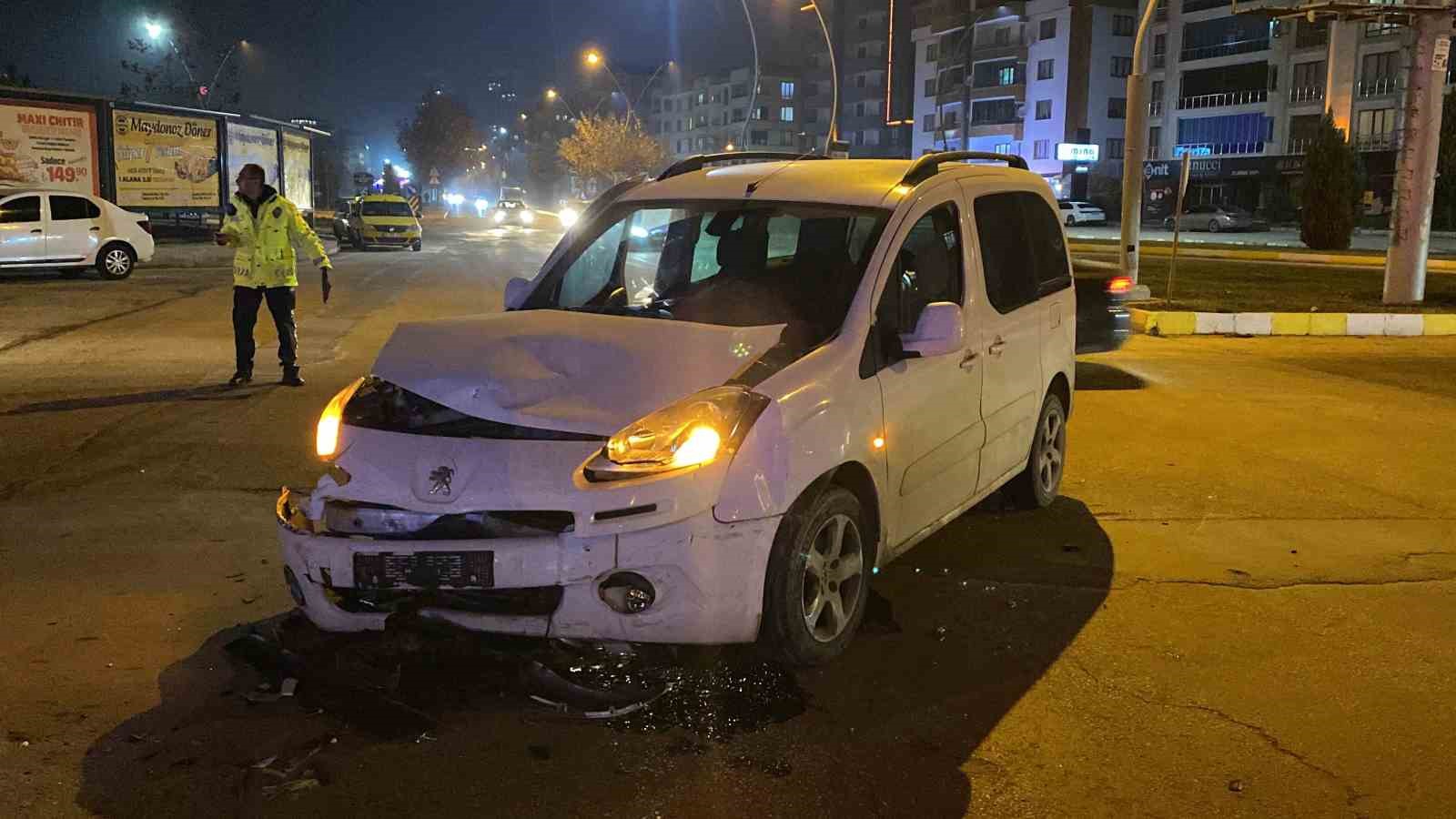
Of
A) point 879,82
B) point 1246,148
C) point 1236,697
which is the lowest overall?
point 1236,697

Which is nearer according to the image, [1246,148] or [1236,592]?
[1236,592]

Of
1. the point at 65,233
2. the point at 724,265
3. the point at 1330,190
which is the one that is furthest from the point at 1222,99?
the point at 724,265

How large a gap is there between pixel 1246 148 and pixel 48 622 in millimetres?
72929

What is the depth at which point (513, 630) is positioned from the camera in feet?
13.1

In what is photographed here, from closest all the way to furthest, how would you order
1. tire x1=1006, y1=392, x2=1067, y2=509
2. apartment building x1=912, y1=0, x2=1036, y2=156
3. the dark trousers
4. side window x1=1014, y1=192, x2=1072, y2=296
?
side window x1=1014, y1=192, x2=1072, y2=296 < tire x1=1006, y1=392, x2=1067, y2=509 < the dark trousers < apartment building x1=912, y1=0, x2=1036, y2=156

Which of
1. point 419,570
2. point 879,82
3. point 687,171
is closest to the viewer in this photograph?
point 419,570

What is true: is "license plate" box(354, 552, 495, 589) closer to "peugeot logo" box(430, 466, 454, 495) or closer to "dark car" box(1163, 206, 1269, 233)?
"peugeot logo" box(430, 466, 454, 495)

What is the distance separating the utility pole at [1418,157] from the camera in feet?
63.6

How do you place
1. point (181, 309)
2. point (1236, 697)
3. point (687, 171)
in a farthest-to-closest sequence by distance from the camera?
point (181, 309), point (687, 171), point (1236, 697)

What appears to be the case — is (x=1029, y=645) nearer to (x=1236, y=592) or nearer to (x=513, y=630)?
(x=1236, y=592)

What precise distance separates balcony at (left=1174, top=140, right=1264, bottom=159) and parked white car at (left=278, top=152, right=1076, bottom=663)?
224ft

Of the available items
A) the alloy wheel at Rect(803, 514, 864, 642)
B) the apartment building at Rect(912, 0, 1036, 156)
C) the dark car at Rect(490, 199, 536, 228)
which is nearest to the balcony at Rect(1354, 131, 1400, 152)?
the apartment building at Rect(912, 0, 1036, 156)

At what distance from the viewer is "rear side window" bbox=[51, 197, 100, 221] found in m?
23.1

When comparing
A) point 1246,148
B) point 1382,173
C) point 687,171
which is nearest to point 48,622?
point 687,171
